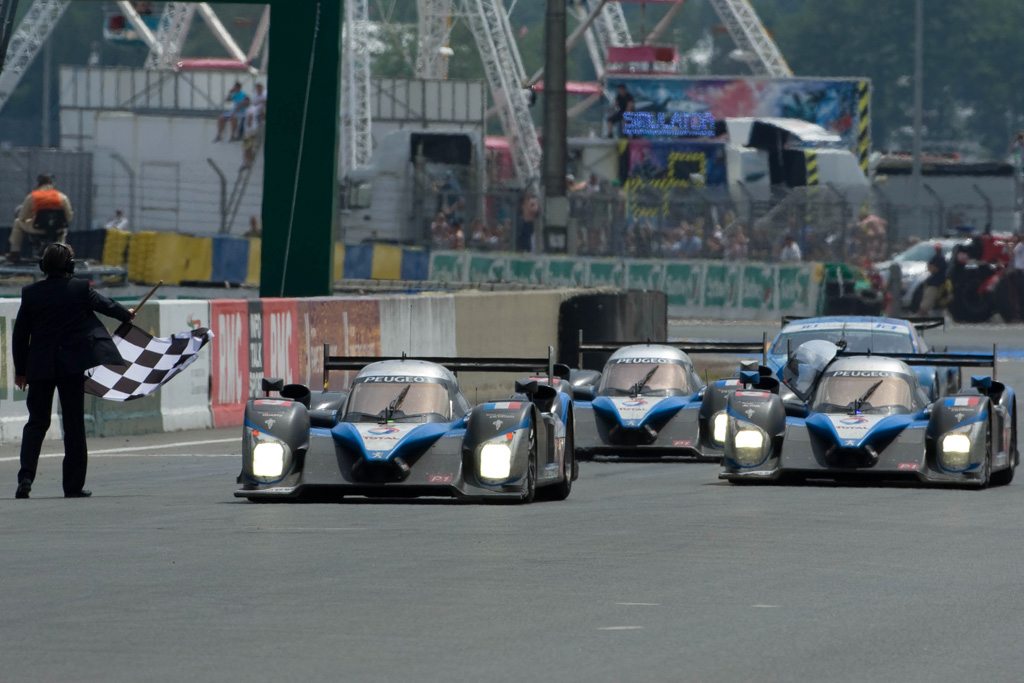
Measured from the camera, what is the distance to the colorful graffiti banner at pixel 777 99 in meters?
64.3

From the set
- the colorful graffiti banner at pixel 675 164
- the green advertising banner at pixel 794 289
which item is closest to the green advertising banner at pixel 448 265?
the green advertising banner at pixel 794 289

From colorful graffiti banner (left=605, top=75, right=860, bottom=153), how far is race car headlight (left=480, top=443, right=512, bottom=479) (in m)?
52.1

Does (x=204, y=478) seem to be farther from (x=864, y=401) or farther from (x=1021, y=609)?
(x=1021, y=609)

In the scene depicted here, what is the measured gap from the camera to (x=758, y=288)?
41.6 metres

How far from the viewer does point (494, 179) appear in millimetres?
59781

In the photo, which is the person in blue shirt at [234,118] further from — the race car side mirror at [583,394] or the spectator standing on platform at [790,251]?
the race car side mirror at [583,394]

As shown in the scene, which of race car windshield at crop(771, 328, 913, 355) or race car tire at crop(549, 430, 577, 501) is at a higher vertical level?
race car windshield at crop(771, 328, 913, 355)

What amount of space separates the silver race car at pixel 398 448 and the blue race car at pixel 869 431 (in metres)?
1.98

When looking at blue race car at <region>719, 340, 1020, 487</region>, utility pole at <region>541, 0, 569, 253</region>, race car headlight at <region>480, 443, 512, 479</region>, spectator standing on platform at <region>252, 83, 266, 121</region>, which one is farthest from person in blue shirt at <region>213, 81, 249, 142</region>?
race car headlight at <region>480, 443, 512, 479</region>

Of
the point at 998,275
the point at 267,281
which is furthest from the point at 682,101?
the point at 267,281

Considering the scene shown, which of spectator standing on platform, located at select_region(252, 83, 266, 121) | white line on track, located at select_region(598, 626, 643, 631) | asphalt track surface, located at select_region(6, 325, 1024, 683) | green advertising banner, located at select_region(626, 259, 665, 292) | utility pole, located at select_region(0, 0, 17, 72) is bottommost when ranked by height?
asphalt track surface, located at select_region(6, 325, 1024, 683)

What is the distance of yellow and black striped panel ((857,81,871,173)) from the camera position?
62463 millimetres

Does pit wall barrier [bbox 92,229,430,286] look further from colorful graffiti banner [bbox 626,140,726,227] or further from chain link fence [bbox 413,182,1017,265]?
colorful graffiti banner [bbox 626,140,726,227]

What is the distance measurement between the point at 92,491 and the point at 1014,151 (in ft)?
159
